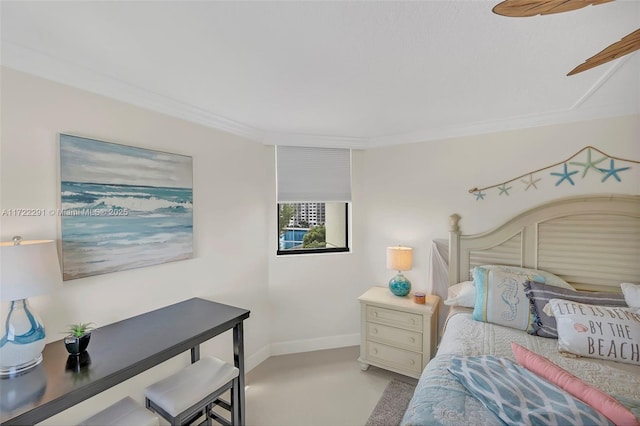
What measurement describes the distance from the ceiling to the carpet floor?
2315 mm

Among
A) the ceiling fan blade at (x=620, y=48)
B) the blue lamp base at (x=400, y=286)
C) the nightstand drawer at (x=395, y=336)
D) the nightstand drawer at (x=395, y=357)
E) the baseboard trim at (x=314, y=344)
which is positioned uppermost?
the ceiling fan blade at (x=620, y=48)

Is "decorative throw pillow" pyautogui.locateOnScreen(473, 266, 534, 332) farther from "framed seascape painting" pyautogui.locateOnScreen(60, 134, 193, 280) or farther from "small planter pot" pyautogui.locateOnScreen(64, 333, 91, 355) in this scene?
"small planter pot" pyautogui.locateOnScreen(64, 333, 91, 355)

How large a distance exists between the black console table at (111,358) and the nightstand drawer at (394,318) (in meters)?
1.28

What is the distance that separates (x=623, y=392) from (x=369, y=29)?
1970mm

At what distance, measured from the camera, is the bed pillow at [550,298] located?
1.79 m

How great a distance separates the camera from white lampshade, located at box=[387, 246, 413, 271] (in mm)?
2729

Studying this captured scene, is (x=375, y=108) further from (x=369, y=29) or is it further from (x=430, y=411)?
(x=430, y=411)

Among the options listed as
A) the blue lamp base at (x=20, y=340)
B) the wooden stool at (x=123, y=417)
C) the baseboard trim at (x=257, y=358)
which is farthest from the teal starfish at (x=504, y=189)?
the blue lamp base at (x=20, y=340)

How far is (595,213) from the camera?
2.11 m

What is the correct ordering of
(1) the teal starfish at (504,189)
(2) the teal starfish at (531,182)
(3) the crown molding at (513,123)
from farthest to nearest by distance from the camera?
(1) the teal starfish at (504,189)
(2) the teal starfish at (531,182)
(3) the crown molding at (513,123)

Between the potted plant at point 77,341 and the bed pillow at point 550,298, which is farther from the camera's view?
the bed pillow at point 550,298

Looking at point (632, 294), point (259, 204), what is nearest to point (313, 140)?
point (259, 204)

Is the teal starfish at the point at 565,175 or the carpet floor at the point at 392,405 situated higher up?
the teal starfish at the point at 565,175

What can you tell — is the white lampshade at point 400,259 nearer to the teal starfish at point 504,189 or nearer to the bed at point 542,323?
the bed at point 542,323
